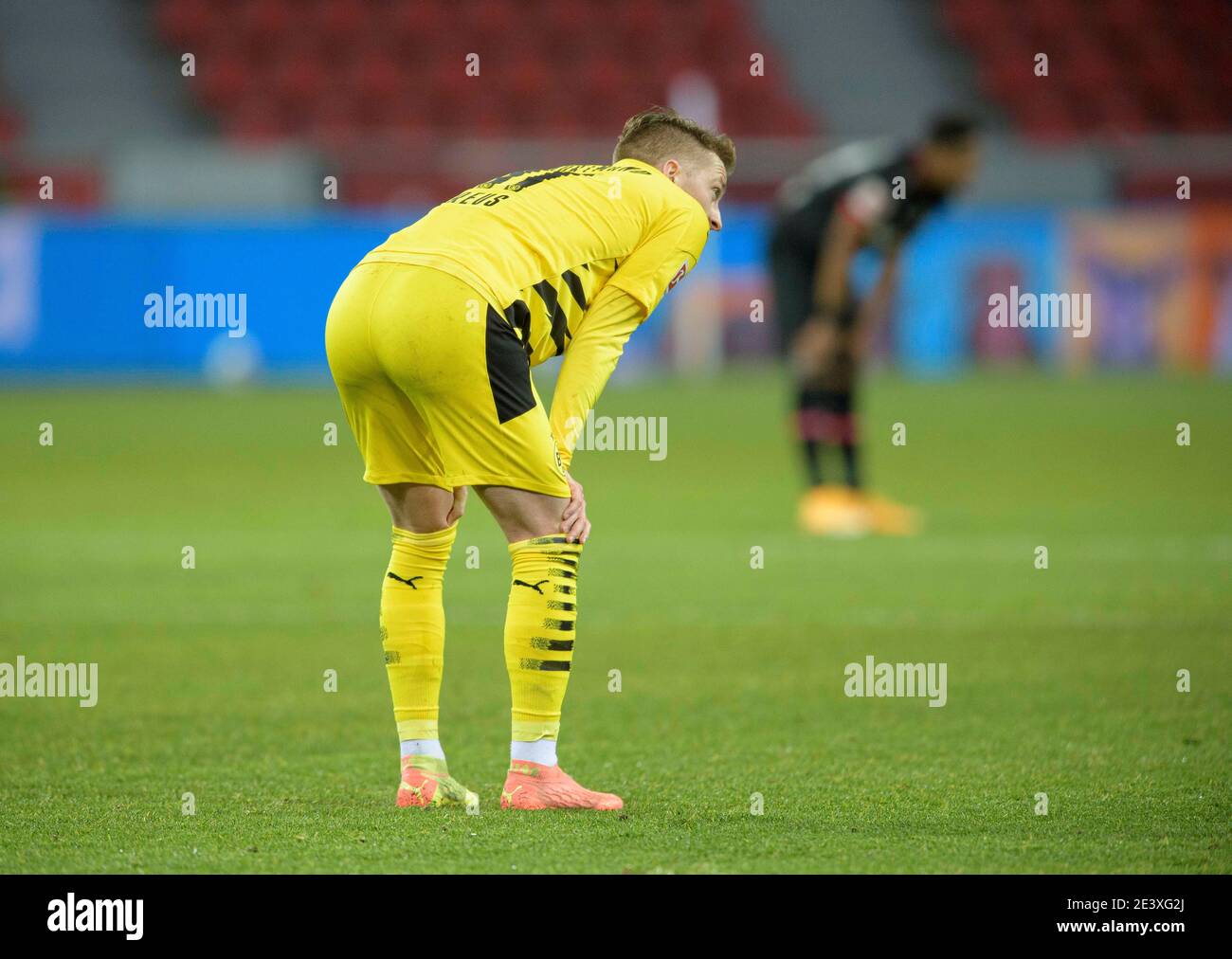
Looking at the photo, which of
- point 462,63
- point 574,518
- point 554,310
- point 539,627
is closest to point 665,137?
point 554,310

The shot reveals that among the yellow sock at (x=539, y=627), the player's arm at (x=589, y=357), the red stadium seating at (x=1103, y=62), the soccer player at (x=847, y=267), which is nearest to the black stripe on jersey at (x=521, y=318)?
the player's arm at (x=589, y=357)

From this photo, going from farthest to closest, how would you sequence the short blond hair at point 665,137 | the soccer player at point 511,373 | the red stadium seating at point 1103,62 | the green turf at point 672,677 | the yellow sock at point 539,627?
the red stadium seating at point 1103,62 → the short blond hair at point 665,137 → the yellow sock at point 539,627 → the soccer player at point 511,373 → the green turf at point 672,677

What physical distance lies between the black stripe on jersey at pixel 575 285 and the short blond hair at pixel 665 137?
0.40m

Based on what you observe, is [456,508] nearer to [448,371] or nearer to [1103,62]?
[448,371]

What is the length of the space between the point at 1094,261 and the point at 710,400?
275 inches

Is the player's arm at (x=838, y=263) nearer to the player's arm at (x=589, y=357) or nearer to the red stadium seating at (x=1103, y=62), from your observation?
the player's arm at (x=589, y=357)

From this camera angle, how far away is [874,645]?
6.54 m

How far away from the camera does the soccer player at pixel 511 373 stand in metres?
3.92

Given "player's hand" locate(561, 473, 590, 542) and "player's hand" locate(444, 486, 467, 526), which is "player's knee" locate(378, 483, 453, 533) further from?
"player's hand" locate(561, 473, 590, 542)

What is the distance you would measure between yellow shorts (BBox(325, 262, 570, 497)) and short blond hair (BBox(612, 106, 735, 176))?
66 centimetres

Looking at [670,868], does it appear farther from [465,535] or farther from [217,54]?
[217,54]

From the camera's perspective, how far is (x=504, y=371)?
3.94m

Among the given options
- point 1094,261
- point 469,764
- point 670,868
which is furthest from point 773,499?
point 1094,261

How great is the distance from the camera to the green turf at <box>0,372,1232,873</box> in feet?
12.5
